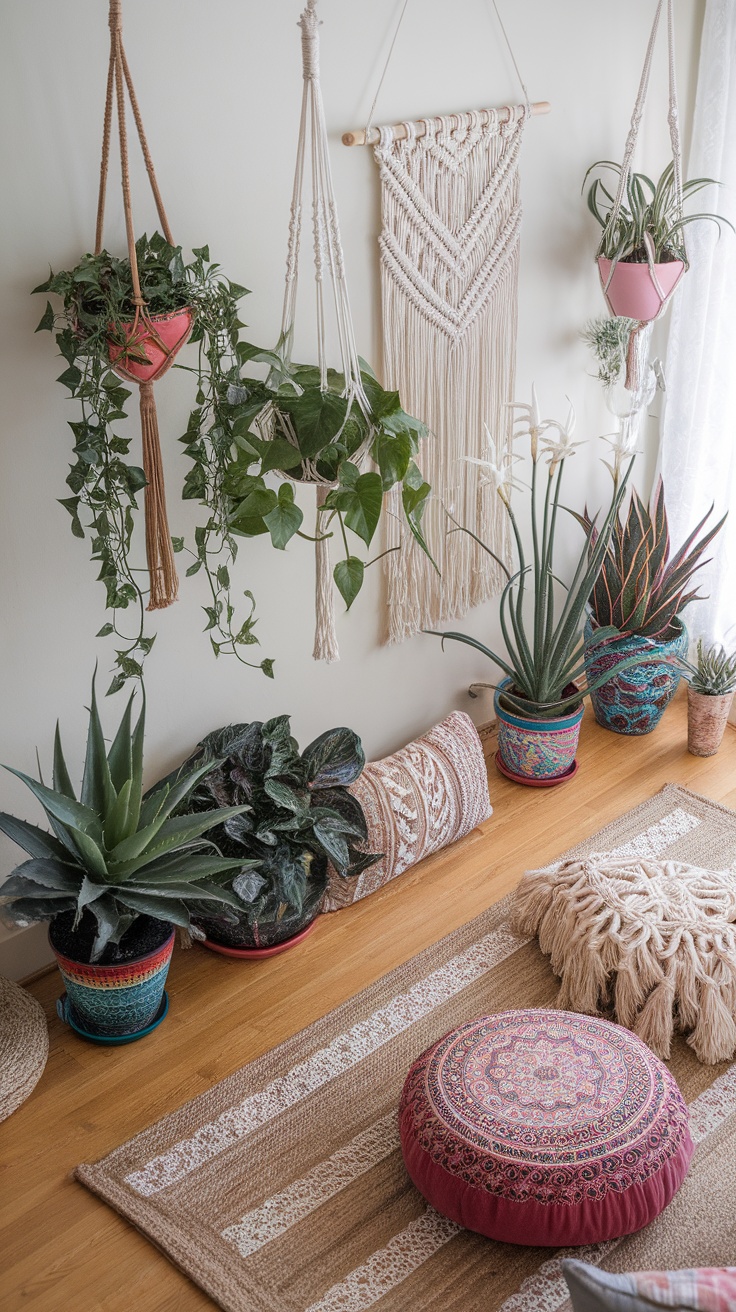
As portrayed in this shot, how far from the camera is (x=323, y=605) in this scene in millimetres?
2561

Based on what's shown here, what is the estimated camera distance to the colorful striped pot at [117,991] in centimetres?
225

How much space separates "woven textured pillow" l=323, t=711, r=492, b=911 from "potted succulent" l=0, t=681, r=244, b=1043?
497 millimetres

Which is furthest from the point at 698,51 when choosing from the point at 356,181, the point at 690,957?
the point at 690,957

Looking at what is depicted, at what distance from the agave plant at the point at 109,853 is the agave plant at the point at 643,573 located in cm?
149

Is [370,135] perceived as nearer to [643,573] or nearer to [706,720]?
[643,573]

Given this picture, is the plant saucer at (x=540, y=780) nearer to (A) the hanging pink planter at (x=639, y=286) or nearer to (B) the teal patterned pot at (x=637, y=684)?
(B) the teal patterned pot at (x=637, y=684)

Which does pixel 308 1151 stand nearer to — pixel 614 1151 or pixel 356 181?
pixel 614 1151

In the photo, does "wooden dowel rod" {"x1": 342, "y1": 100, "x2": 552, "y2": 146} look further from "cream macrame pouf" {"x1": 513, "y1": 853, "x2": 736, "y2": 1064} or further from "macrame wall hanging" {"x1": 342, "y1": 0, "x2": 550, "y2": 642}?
"cream macrame pouf" {"x1": 513, "y1": 853, "x2": 736, "y2": 1064}

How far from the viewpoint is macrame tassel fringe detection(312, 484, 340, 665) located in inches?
99.0

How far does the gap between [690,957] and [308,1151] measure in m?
0.83

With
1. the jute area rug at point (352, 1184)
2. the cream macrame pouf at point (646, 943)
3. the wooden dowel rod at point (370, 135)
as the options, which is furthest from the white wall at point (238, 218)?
the cream macrame pouf at point (646, 943)

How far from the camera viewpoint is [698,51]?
→ 3.31 m

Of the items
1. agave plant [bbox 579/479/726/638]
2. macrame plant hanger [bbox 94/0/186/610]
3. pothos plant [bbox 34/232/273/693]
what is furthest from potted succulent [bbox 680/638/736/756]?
macrame plant hanger [bbox 94/0/186/610]

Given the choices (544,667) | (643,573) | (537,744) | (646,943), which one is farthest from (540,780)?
(646,943)
